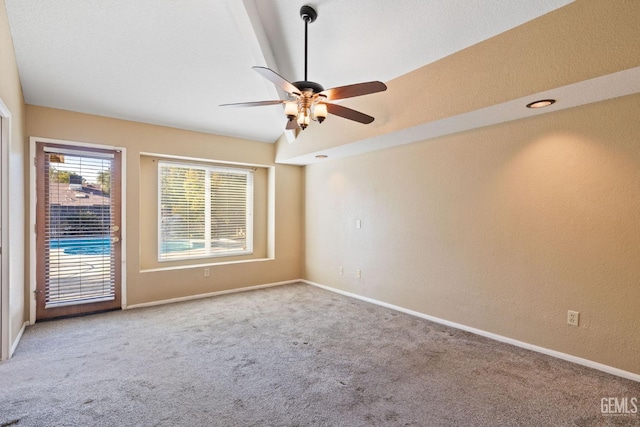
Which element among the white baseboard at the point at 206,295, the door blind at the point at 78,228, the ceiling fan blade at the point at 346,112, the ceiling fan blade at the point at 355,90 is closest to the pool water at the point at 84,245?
the door blind at the point at 78,228

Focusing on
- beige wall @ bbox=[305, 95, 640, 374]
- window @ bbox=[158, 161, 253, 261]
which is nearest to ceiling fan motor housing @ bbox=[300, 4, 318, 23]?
beige wall @ bbox=[305, 95, 640, 374]

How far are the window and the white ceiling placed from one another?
1268mm

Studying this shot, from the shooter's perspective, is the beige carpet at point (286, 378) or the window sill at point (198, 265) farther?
the window sill at point (198, 265)

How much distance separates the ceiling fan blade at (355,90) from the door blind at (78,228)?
3.37 meters

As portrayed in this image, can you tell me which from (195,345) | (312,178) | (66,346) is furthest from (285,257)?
(66,346)

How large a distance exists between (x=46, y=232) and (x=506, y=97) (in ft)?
16.8

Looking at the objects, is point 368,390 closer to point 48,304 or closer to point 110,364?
point 110,364

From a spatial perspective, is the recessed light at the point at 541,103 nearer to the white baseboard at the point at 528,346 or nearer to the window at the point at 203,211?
the white baseboard at the point at 528,346

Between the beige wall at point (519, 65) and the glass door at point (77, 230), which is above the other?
the beige wall at point (519, 65)

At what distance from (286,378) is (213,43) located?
3.19 metres

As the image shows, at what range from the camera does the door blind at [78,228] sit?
145 inches

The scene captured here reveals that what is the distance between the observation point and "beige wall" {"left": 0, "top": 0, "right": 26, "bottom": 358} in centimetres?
253

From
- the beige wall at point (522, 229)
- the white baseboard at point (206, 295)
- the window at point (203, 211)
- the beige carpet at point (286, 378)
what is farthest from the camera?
the window at point (203, 211)

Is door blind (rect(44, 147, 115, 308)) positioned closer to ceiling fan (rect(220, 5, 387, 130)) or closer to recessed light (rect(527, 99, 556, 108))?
ceiling fan (rect(220, 5, 387, 130))
